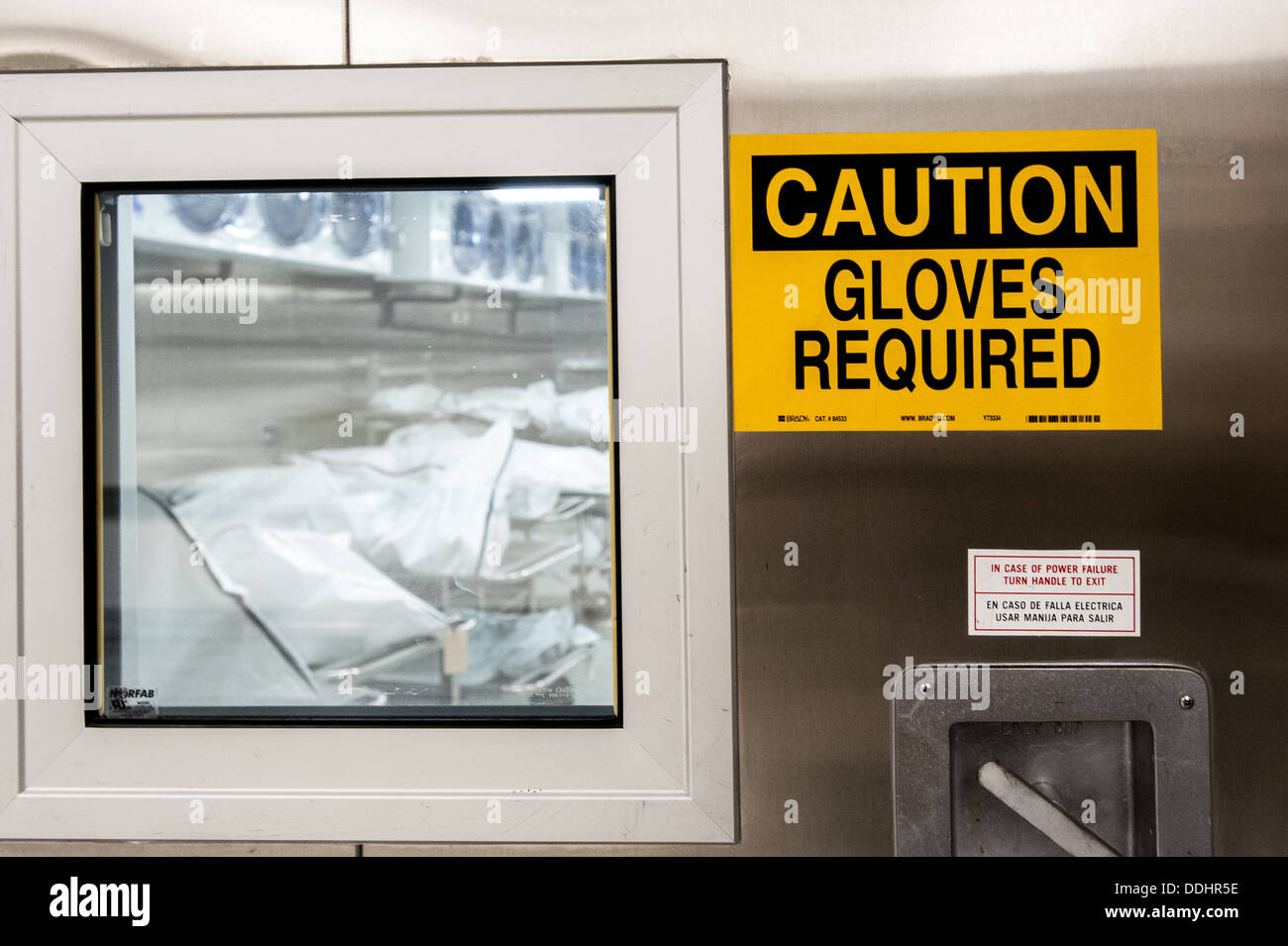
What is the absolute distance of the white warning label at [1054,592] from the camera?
3.13ft

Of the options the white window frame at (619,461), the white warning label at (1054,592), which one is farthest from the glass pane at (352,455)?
the white warning label at (1054,592)

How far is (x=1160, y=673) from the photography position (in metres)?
0.94

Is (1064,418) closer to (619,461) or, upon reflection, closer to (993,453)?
(993,453)

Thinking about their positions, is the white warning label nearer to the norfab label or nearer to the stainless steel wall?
the stainless steel wall

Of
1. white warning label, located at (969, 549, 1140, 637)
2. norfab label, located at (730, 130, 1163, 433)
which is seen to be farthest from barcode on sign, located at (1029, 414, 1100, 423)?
white warning label, located at (969, 549, 1140, 637)

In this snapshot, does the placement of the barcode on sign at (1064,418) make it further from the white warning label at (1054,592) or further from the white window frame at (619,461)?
the white window frame at (619,461)

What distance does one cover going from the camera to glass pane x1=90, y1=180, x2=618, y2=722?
3.32ft

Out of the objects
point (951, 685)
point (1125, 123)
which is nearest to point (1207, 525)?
point (951, 685)

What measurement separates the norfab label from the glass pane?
22 cm

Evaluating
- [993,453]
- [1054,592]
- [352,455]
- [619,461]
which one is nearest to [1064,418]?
[993,453]

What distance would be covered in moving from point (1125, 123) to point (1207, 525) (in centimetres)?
48

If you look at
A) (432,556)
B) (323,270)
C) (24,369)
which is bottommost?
(432,556)
